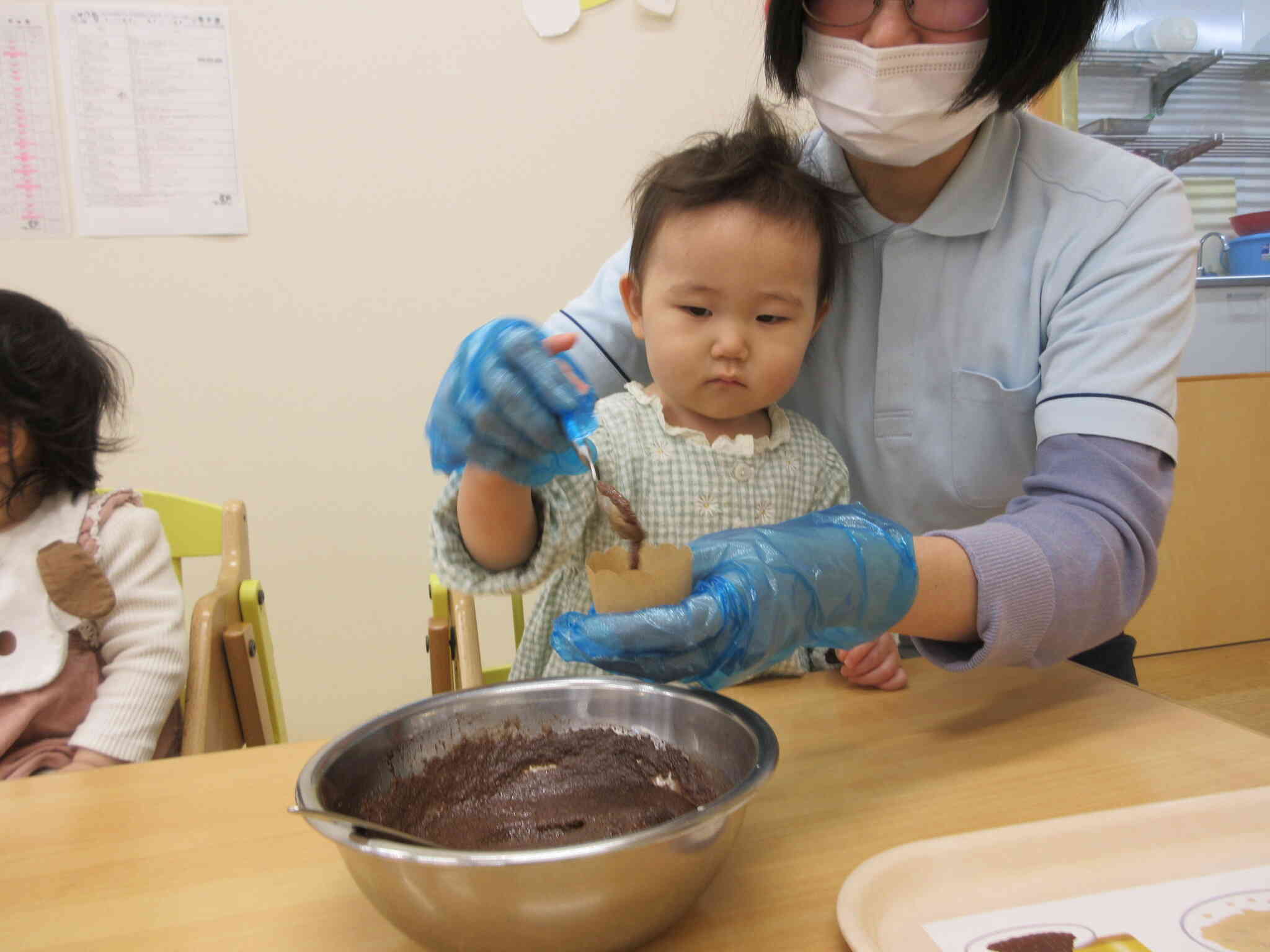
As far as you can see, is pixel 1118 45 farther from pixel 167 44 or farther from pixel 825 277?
pixel 167 44

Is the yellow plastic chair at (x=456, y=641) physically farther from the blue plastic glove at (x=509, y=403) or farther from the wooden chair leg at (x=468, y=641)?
the blue plastic glove at (x=509, y=403)

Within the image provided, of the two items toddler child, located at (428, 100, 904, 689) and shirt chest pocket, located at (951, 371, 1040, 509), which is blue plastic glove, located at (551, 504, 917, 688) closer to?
toddler child, located at (428, 100, 904, 689)

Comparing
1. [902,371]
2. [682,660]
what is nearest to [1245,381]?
[902,371]

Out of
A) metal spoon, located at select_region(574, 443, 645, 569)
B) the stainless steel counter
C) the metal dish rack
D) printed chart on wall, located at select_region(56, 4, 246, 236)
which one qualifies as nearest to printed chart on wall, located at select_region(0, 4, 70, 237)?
printed chart on wall, located at select_region(56, 4, 246, 236)

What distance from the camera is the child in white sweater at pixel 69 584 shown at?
1.08 meters

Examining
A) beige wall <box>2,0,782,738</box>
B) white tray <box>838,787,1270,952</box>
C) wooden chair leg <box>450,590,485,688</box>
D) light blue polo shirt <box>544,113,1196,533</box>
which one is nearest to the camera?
white tray <box>838,787,1270,952</box>

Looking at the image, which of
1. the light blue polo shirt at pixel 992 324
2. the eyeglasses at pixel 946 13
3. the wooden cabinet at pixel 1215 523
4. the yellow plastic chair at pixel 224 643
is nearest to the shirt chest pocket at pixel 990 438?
the light blue polo shirt at pixel 992 324

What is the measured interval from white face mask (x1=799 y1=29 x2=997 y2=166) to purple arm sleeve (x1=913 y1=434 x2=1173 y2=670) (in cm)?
35

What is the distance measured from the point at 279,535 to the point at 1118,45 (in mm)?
2846

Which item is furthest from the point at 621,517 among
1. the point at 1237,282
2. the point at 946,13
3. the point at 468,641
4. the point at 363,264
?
the point at 1237,282

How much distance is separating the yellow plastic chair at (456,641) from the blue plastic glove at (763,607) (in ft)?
1.66

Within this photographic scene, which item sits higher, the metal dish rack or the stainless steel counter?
the metal dish rack

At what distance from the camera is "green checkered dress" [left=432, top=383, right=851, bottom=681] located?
3.29 feet

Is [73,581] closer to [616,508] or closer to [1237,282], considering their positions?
[616,508]
